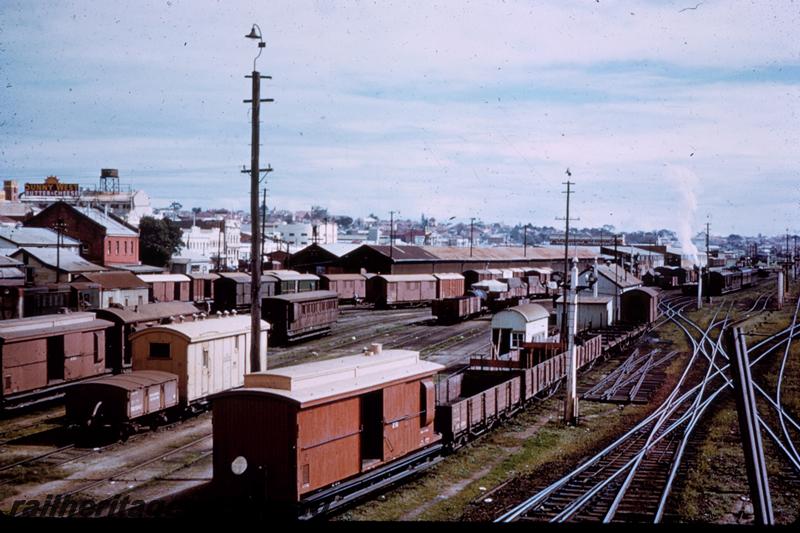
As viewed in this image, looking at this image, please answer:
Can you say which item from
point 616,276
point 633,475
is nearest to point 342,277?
point 616,276

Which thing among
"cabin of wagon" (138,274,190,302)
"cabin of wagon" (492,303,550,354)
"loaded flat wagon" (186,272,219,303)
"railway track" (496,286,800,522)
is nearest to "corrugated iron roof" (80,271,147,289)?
"cabin of wagon" (138,274,190,302)

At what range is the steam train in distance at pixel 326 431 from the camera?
1366cm

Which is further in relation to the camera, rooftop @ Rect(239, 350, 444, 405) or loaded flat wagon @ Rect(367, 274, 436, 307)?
loaded flat wagon @ Rect(367, 274, 436, 307)

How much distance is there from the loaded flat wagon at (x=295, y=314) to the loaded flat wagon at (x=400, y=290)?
1968cm

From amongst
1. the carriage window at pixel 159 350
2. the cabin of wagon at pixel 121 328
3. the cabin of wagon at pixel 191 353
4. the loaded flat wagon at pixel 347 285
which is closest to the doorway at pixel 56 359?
the cabin of wagon at pixel 121 328

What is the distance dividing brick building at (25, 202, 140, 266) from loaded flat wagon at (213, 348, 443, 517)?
5650 centimetres

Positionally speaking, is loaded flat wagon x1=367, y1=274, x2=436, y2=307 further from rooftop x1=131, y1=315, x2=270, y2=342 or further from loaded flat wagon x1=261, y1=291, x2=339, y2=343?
rooftop x1=131, y1=315, x2=270, y2=342

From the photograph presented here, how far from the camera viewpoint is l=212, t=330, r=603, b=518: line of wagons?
1365cm

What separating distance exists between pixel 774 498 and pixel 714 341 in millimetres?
30881

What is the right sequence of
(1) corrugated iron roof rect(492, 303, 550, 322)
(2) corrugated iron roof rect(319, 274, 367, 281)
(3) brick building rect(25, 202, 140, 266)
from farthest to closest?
(3) brick building rect(25, 202, 140, 266) → (2) corrugated iron roof rect(319, 274, 367, 281) → (1) corrugated iron roof rect(492, 303, 550, 322)

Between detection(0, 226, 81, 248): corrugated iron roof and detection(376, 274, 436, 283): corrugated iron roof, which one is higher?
detection(0, 226, 81, 248): corrugated iron roof

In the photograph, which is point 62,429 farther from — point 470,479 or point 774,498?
point 774,498

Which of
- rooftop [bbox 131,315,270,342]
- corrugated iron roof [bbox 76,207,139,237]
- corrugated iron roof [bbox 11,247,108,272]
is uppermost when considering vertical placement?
corrugated iron roof [bbox 76,207,139,237]

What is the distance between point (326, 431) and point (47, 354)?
1480 centimetres
